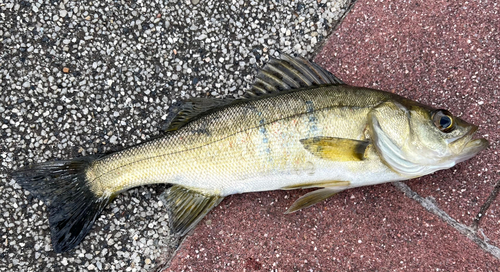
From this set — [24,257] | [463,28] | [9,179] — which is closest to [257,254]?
[24,257]

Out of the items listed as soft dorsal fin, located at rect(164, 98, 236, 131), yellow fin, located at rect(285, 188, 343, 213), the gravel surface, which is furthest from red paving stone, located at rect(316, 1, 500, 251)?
soft dorsal fin, located at rect(164, 98, 236, 131)

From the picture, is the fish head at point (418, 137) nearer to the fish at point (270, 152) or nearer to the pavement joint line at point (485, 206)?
the fish at point (270, 152)

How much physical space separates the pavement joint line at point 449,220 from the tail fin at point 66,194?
2181mm

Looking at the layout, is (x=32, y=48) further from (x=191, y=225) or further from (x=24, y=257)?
(x=191, y=225)

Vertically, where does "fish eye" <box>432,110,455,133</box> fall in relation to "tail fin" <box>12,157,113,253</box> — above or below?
above

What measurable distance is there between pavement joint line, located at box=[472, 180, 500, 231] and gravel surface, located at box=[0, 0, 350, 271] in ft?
5.70

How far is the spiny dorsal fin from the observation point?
262 centimetres

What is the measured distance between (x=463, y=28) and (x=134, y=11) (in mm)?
2591

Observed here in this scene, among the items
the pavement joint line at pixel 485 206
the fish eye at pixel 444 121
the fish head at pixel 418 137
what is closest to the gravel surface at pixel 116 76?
the fish head at pixel 418 137

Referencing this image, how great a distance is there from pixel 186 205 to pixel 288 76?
3.83 ft

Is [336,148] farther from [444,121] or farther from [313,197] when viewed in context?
[444,121]

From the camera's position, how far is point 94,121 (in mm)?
2951

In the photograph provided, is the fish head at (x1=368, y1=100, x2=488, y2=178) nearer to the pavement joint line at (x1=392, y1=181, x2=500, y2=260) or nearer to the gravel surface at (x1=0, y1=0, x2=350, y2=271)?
the pavement joint line at (x1=392, y1=181, x2=500, y2=260)

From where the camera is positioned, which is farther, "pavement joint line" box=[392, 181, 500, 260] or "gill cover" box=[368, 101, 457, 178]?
"pavement joint line" box=[392, 181, 500, 260]
